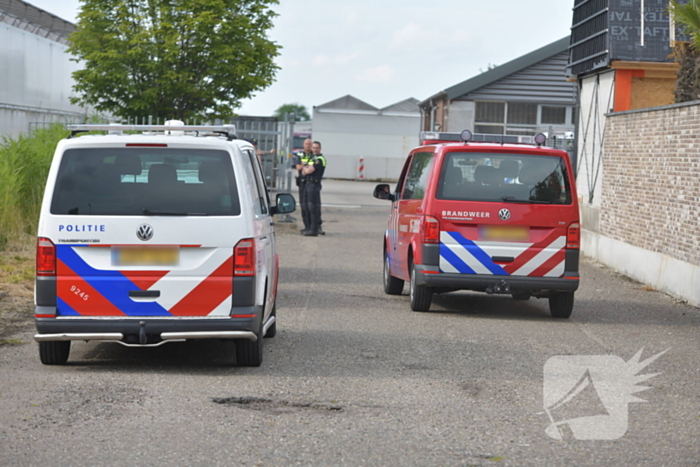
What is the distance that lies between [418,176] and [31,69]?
63.3 ft

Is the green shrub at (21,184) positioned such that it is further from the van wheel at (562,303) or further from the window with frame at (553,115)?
the window with frame at (553,115)

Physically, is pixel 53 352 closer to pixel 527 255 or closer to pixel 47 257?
pixel 47 257

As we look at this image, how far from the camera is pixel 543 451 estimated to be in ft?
17.7

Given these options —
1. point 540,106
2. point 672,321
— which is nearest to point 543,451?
point 672,321

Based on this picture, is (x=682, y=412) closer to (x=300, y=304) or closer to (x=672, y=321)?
(x=672, y=321)

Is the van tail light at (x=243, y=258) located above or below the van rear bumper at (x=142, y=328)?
above

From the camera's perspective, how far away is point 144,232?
23.3ft

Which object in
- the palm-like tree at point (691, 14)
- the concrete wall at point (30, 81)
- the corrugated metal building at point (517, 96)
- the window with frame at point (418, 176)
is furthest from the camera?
the corrugated metal building at point (517, 96)

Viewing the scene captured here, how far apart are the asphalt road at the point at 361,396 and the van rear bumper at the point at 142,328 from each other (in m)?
0.30

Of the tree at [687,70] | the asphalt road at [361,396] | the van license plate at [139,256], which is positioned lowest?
the asphalt road at [361,396]

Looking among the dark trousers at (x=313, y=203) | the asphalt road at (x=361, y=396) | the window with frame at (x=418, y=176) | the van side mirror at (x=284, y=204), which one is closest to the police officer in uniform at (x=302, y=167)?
the dark trousers at (x=313, y=203)

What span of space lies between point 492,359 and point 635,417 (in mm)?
1953

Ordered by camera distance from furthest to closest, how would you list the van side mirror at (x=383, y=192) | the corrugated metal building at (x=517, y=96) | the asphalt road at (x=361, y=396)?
the corrugated metal building at (x=517, y=96) < the van side mirror at (x=383, y=192) < the asphalt road at (x=361, y=396)

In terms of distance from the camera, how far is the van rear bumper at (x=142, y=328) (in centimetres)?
703
